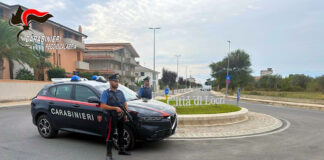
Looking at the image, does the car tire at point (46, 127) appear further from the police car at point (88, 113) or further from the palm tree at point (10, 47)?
the palm tree at point (10, 47)

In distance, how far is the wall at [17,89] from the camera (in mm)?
18672

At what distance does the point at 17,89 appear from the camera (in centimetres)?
2008

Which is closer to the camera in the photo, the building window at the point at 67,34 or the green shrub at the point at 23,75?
the green shrub at the point at 23,75

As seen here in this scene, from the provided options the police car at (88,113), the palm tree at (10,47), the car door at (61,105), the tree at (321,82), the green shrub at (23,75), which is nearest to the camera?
Result: the police car at (88,113)

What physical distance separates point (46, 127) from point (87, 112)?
5.78ft

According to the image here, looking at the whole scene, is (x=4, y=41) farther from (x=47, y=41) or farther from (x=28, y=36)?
(x=47, y=41)

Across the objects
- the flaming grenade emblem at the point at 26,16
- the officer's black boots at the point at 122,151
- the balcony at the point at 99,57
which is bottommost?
the officer's black boots at the point at 122,151

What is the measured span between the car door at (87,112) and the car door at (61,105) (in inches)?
9.0

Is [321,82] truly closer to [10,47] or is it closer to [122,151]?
[122,151]

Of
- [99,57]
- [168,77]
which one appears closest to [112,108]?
[168,77]

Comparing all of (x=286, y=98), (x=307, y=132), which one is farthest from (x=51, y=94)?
(x=286, y=98)

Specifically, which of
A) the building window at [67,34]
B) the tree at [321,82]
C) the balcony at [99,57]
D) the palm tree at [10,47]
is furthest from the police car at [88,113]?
the balcony at [99,57]

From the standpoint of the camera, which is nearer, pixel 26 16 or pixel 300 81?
pixel 26 16

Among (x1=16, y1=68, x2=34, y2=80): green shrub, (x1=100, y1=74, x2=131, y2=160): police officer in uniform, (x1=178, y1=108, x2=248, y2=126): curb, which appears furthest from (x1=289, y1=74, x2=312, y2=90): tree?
(x1=100, y1=74, x2=131, y2=160): police officer in uniform
